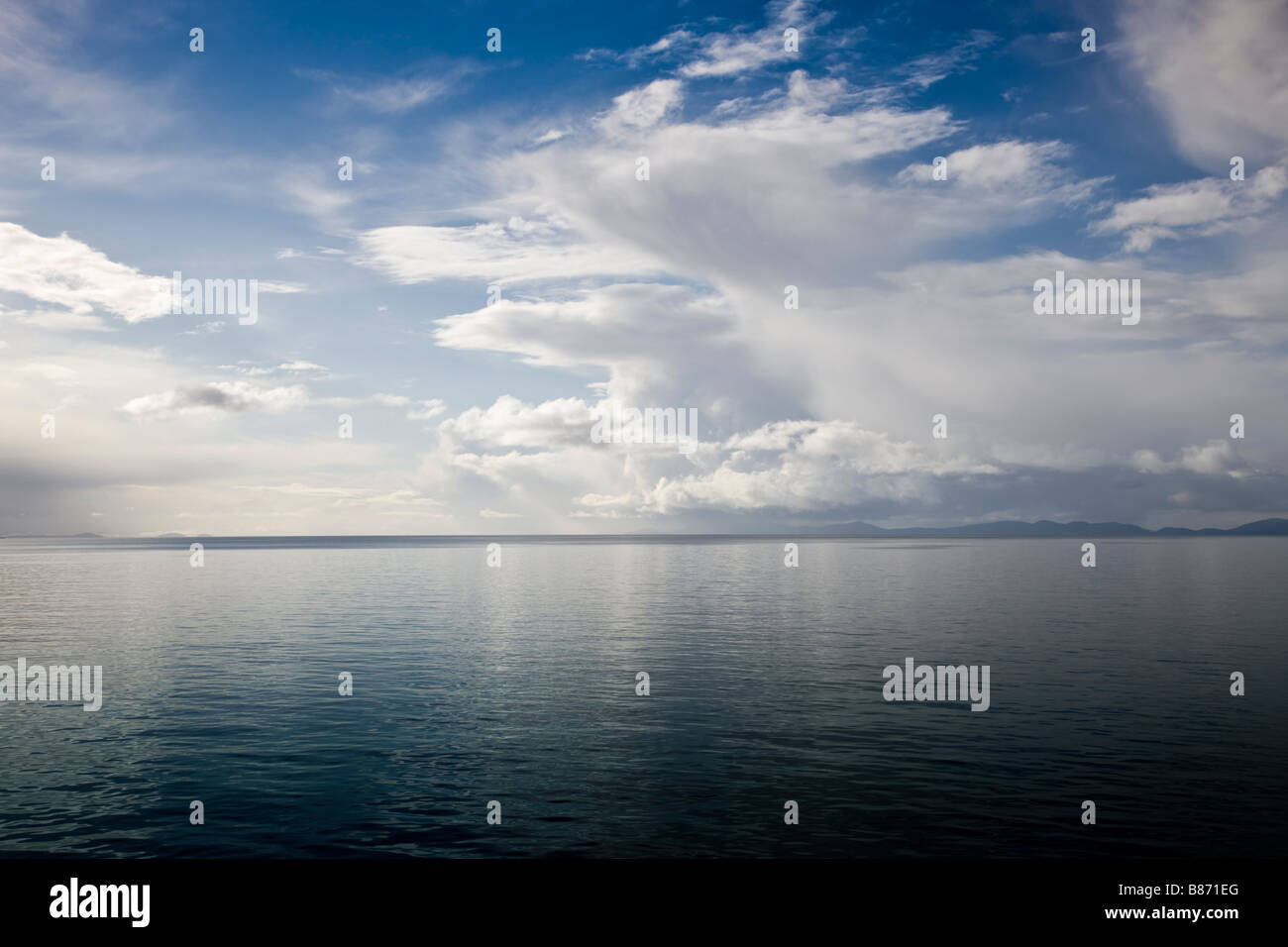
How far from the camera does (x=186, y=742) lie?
3656cm

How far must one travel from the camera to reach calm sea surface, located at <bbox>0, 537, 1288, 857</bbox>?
84.3 feet

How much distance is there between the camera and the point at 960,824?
26.1 m

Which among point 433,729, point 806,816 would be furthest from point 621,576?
point 806,816

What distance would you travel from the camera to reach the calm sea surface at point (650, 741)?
25.7 meters

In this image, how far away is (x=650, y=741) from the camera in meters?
36.7
